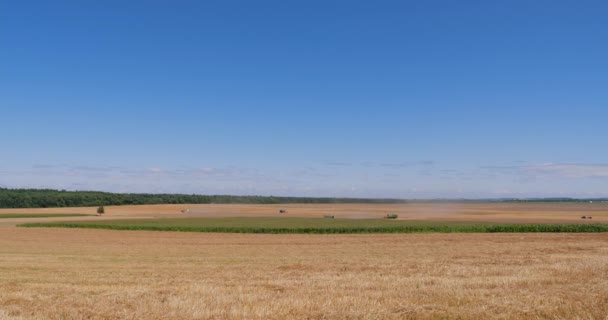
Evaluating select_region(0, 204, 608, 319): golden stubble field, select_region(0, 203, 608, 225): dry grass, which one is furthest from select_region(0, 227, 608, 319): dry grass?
select_region(0, 203, 608, 225): dry grass

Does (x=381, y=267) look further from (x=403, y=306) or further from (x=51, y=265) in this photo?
(x=51, y=265)

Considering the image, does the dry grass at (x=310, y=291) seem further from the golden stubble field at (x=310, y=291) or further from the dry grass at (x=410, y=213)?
A: the dry grass at (x=410, y=213)

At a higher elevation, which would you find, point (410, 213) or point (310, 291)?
point (310, 291)

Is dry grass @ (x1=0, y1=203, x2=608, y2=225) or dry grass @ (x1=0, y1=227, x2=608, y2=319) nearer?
dry grass @ (x1=0, y1=227, x2=608, y2=319)

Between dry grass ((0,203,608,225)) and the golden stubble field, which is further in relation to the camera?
dry grass ((0,203,608,225))

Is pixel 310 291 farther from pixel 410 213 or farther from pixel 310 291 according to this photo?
pixel 410 213

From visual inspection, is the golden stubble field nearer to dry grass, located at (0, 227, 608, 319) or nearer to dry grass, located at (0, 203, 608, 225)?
dry grass, located at (0, 227, 608, 319)

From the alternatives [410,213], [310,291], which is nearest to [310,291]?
[310,291]

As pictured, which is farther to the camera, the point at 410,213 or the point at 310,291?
the point at 410,213

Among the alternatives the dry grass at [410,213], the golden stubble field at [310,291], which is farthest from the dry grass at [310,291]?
the dry grass at [410,213]

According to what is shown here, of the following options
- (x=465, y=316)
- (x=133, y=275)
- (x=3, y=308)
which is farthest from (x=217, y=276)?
(x=465, y=316)

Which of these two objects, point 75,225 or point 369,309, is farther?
point 75,225

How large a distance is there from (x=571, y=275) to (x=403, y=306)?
28.2 ft

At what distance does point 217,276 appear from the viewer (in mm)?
19344
